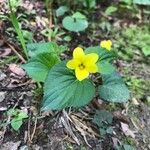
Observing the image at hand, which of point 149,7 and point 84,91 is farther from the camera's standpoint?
point 149,7

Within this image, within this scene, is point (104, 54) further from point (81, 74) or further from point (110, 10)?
point (110, 10)

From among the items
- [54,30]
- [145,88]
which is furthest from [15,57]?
[145,88]

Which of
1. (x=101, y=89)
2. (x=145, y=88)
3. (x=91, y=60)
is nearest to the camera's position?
(x=91, y=60)

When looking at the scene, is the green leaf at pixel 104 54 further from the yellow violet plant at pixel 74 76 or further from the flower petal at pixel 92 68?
the flower petal at pixel 92 68

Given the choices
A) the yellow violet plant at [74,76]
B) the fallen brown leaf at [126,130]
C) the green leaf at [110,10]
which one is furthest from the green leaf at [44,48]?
the green leaf at [110,10]

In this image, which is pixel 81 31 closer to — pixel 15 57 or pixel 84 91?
pixel 15 57

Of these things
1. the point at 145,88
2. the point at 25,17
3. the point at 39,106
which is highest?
the point at 25,17

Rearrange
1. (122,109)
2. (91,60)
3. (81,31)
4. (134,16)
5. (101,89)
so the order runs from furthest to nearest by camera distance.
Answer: (134,16), (81,31), (122,109), (101,89), (91,60)

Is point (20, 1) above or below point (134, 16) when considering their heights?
above
